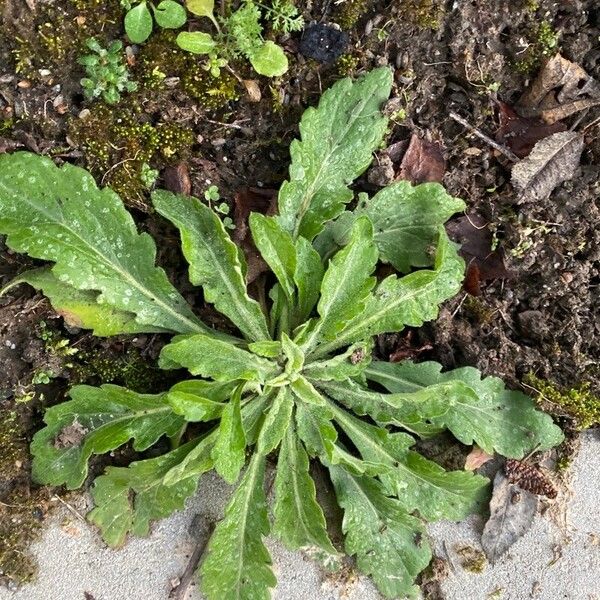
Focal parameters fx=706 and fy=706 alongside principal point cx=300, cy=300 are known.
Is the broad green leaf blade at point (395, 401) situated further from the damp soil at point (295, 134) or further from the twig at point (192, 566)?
the twig at point (192, 566)

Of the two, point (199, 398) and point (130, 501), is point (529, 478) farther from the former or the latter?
point (130, 501)

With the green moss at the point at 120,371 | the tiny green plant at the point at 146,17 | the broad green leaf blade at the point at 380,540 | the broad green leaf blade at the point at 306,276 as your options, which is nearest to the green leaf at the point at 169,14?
the tiny green plant at the point at 146,17

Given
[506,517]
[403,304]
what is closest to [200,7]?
[403,304]

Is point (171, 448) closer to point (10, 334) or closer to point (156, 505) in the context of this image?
point (156, 505)

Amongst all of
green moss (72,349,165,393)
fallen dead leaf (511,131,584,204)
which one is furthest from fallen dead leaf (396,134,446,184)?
green moss (72,349,165,393)

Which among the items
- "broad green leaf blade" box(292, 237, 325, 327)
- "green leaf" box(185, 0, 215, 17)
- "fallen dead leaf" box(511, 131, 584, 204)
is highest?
"green leaf" box(185, 0, 215, 17)

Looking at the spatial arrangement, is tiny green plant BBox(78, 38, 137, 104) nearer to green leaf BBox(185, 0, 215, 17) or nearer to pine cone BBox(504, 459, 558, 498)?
green leaf BBox(185, 0, 215, 17)

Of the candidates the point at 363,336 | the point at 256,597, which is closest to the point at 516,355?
the point at 363,336
